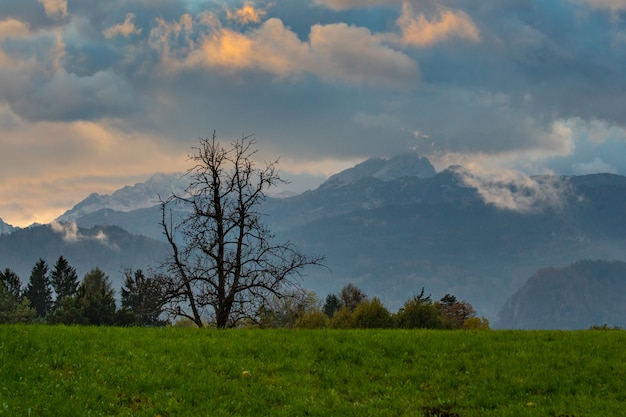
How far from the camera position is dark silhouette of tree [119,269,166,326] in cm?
4181

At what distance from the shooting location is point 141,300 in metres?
152

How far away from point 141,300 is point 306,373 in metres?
138

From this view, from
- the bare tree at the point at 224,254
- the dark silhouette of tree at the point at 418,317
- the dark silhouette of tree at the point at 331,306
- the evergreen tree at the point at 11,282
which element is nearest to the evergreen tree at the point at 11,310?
the evergreen tree at the point at 11,282

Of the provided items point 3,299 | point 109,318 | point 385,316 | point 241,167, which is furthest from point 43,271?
point 241,167

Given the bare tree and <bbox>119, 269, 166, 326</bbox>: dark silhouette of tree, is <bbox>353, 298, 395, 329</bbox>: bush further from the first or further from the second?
the bare tree

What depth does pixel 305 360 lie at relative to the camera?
22625 millimetres

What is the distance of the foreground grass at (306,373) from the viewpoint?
59.2 feet

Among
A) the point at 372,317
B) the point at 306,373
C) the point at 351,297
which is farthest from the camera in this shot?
the point at 351,297

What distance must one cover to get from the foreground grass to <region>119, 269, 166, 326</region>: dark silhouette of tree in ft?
31.6

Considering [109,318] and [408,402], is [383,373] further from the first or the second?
[109,318]

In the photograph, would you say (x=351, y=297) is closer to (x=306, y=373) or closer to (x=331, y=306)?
(x=331, y=306)

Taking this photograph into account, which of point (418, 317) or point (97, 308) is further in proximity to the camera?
point (97, 308)

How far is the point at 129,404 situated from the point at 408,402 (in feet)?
26.8

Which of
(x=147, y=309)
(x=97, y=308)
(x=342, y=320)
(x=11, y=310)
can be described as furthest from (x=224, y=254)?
(x=11, y=310)
